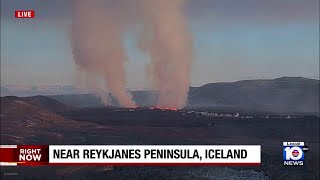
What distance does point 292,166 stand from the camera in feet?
25.7

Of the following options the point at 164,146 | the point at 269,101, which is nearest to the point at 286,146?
the point at 269,101

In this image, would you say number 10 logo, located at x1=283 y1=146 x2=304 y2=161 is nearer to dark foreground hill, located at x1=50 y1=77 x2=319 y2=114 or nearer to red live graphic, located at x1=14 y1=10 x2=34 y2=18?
dark foreground hill, located at x1=50 y1=77 x2=319 y2=114

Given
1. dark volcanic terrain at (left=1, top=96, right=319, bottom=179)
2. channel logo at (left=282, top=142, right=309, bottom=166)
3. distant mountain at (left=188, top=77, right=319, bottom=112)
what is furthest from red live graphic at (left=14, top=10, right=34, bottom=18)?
channel logo at (left=282, top=142, right=309, bottom=166)

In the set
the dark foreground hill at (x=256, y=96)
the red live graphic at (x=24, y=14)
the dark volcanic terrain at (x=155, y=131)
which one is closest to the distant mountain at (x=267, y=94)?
the dark foreground hill at (x=256, y=96)

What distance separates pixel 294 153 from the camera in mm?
7828

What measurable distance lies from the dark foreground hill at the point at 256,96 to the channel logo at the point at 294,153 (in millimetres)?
664

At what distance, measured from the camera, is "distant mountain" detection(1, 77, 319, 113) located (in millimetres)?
8062

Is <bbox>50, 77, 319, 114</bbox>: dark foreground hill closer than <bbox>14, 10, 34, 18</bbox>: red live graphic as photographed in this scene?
No

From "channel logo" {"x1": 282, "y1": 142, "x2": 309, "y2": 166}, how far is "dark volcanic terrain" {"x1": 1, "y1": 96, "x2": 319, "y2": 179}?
10 cm

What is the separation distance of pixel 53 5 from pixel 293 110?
457 cm

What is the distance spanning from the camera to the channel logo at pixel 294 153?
7.73 m

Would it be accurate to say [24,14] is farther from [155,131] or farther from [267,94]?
[267,94]

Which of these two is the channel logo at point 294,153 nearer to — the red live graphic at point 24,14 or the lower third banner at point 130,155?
the lower third banner at point 130,155

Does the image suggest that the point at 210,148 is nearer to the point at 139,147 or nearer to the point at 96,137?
the point at 139,147
